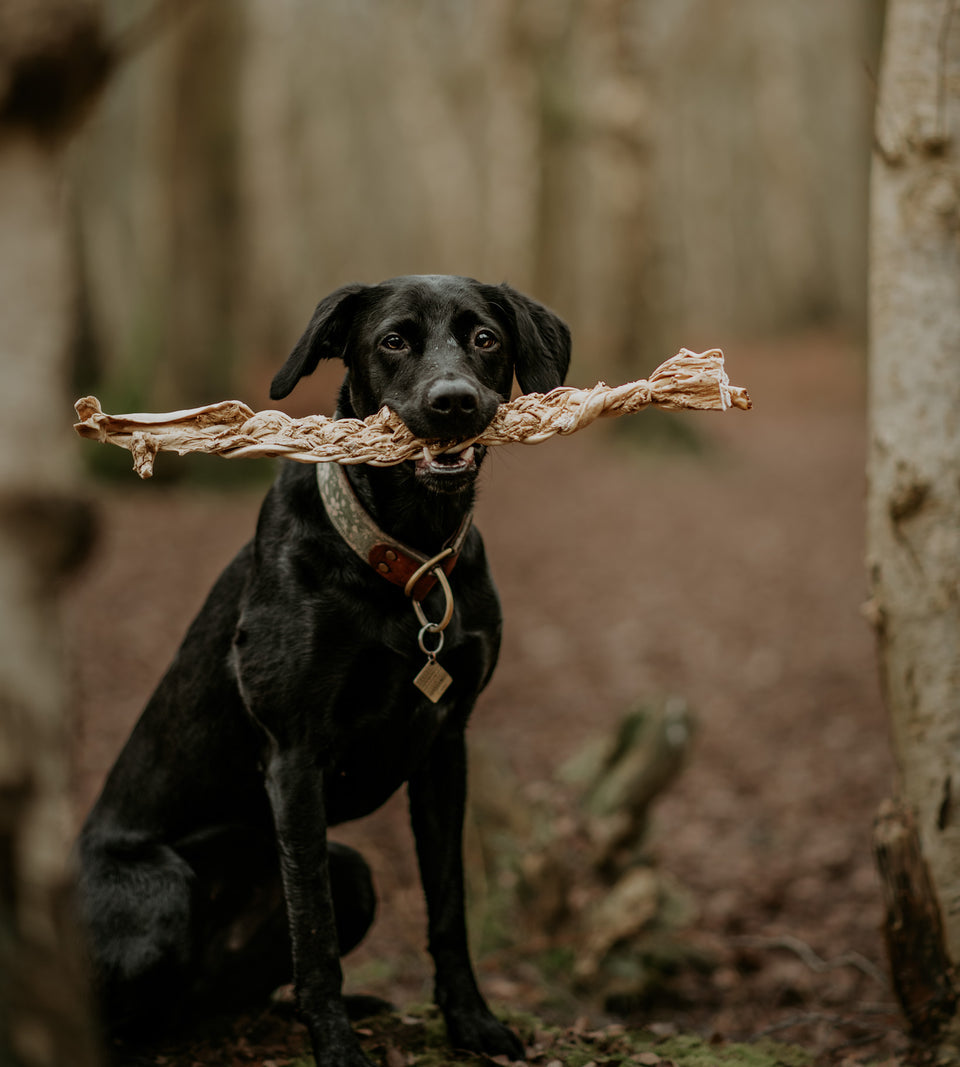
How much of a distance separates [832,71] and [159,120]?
81.5 feet

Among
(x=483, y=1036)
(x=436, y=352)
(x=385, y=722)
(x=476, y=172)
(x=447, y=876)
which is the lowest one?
(x=483, y=1036)

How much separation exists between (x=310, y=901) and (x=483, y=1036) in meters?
0.71

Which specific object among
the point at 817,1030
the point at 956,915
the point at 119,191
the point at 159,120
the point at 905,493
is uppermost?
the point at 119,191

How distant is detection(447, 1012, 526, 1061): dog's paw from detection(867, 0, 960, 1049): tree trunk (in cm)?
141

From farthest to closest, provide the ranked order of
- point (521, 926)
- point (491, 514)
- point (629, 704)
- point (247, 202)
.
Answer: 1. point (247, 202)
2. point (491, 514)
3. point (629, 704)
4. point (521, 926)

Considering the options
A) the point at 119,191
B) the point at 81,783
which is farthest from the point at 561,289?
the point at 81,783

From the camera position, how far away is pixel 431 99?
2166cm

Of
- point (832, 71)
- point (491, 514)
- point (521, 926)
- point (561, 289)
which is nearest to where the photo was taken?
point (521, 926)

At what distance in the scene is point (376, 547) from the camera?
291cm

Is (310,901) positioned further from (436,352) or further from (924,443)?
(924,443)

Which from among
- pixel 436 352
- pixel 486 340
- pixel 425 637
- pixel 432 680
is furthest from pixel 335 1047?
pixel 486 340

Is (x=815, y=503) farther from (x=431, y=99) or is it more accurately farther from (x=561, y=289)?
(x=431, y=99)

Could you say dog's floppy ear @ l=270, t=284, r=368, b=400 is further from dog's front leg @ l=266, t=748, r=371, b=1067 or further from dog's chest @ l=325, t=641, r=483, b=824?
dog's front leg @ l=266, t=748, r=371, b=1067

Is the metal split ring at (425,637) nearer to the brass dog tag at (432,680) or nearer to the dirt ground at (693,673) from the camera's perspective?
the brass dog tag at (432,680)
